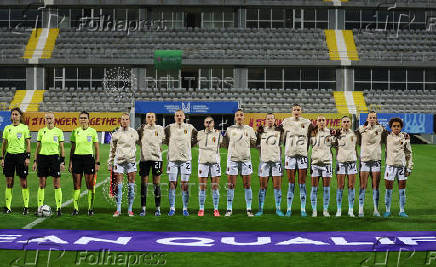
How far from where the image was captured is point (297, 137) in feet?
41.4

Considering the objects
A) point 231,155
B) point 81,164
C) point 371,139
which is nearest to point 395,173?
point 371,139

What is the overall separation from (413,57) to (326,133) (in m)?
37.8

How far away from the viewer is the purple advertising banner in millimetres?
9523

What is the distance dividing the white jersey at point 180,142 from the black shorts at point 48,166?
228 cm

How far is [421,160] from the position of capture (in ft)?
88.6

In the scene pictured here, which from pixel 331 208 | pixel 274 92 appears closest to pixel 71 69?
pixel 274 92

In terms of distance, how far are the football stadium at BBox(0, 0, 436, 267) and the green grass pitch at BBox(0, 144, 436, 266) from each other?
5cm

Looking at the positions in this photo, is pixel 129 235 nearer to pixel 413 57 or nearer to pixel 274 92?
pixel 274 92

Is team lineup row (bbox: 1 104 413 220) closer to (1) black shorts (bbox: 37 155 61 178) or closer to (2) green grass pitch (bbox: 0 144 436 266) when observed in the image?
(1) black shorts (bbox: 37 155 61 178)

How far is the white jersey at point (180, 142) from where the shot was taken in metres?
12.6

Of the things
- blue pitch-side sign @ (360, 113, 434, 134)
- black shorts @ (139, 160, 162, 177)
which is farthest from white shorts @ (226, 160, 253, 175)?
blue pitch-side sign @ (360, 113, 434, 134)

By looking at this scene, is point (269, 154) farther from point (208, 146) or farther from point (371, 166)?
point (371, 166)

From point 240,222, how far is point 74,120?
29.6 metres

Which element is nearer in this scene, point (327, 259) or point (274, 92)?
point (327, 259)
